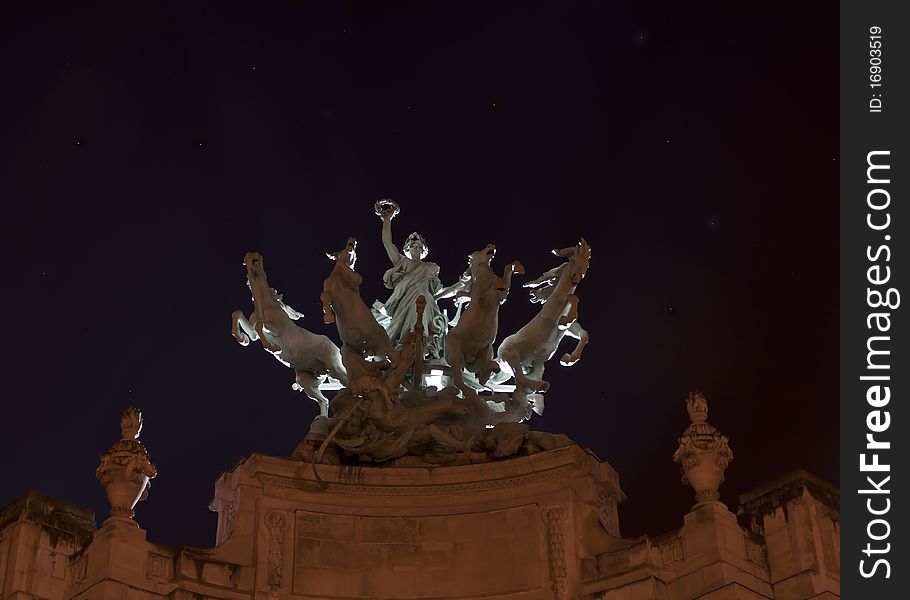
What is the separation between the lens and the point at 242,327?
28156mm

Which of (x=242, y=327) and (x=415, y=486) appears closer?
(x=415, y=486)

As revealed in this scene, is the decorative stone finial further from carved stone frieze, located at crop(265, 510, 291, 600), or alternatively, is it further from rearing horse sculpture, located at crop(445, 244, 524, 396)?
rearing horse sculpture, located at crop(445, 244, 524, 396)

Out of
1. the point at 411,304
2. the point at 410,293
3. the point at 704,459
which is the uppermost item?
the point at 410,293

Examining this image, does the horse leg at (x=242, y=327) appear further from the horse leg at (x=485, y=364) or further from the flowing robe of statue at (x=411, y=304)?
the horse leg at (x=485, y=364)

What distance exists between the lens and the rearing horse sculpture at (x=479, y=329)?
27.9m

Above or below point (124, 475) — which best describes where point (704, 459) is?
above

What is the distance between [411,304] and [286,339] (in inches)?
91.9

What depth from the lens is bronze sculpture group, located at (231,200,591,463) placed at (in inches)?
1056

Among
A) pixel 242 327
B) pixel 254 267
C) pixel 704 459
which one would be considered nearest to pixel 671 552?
pixel 704 459

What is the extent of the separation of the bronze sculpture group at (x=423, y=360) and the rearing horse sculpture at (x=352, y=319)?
0.02 m

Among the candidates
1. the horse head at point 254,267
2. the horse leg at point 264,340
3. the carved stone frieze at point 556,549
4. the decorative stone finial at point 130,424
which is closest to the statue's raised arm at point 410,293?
the horse leg at point 264,340

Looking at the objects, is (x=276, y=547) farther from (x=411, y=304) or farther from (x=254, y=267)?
(x=411, y=304)
